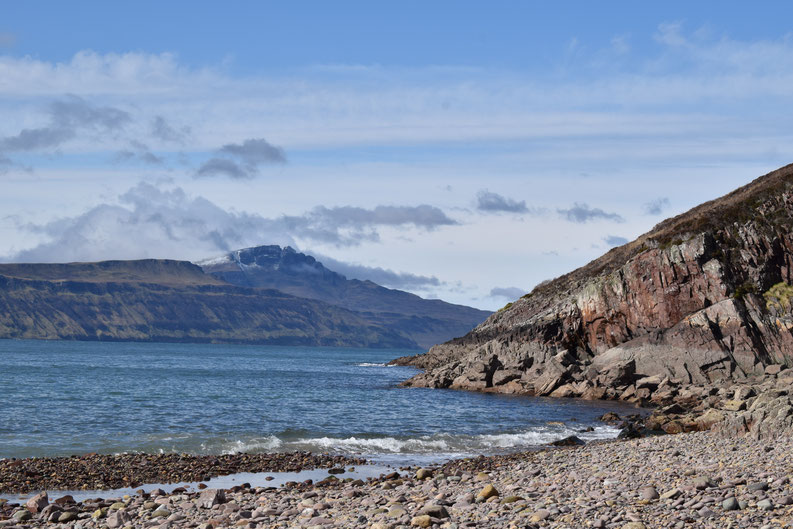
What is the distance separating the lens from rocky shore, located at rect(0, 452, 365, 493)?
25000 millimetres

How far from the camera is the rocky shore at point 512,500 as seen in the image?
623 inches

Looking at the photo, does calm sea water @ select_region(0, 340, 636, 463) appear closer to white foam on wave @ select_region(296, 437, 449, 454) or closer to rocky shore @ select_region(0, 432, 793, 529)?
white foam on wave @ select_region(296, 437, 449, 454)

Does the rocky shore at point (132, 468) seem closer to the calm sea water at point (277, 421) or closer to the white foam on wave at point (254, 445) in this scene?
the white foam on wave at point (254, 445)

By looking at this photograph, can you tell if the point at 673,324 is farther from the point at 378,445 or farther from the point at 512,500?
the point at 512,500

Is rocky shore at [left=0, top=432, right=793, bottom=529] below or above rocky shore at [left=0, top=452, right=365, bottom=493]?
above

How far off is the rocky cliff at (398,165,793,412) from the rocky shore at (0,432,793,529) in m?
36.6

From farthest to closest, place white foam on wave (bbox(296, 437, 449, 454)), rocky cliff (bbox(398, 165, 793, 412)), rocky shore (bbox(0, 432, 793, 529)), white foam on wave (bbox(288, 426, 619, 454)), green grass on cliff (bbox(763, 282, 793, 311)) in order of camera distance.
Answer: green grass on cliff (bbox(763, 282, 793, 311))
rocky cliff (bbox(398, 165, 793, 412))
white foam on wave (bbox(288, 426, 619, 454))
white foam on wave (bbox(296, 437, 449, 454))
rocky shore (bbox(0, 432, 793, 529))

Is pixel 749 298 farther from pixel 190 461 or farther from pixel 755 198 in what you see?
pixel 190 461

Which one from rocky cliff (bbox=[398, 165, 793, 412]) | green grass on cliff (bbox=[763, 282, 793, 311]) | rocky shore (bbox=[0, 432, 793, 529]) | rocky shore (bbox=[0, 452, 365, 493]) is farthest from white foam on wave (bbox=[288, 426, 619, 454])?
green grass on cliff (bbox=[763, 282, 793, 311])

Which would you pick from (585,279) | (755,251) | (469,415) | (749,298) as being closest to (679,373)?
(749,298)

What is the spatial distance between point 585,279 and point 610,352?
26732 millimetres

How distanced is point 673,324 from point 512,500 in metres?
58.4

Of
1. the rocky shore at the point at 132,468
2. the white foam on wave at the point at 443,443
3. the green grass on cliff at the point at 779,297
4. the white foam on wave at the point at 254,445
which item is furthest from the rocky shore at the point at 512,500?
the green grass on cliff at the point at 779,297

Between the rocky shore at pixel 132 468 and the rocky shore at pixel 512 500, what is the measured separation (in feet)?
10.2
